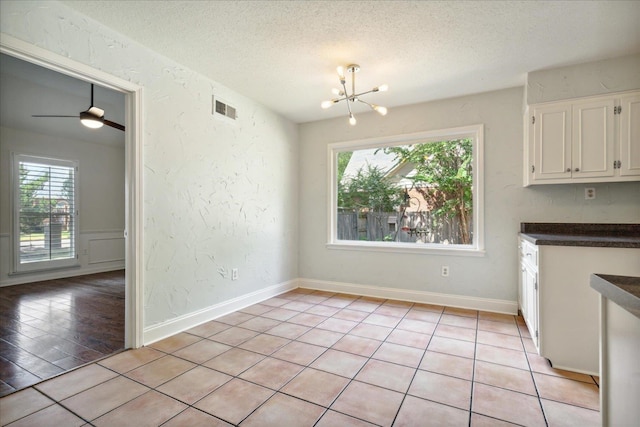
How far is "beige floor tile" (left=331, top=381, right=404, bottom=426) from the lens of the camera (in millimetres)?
1692

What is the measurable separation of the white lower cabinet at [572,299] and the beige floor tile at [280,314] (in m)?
2.21

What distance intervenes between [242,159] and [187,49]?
4.20 feet

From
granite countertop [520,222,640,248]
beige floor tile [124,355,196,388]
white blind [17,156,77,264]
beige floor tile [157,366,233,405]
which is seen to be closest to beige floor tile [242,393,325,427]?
beige floor tile [157,366,233,405]

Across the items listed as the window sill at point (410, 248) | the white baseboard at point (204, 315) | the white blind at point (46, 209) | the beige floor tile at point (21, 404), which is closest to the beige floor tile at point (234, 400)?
the beige floor tile at point (21, 404)

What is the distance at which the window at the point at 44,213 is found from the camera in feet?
16.5

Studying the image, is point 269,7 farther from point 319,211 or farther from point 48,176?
point 48,176

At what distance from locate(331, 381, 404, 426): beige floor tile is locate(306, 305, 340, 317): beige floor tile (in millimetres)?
1432

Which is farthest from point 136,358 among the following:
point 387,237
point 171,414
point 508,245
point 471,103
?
point 471,103

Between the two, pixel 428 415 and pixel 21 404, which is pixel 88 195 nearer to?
pixel 21 404

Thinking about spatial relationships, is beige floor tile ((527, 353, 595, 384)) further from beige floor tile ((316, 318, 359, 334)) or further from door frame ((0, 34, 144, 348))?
door frame ((0, 34, 144, 348))

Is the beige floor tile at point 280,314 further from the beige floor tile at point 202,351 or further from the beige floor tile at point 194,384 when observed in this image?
the beige floor tile at point 194,384

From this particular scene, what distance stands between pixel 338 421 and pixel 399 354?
0.94 m

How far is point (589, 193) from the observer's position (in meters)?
2.99

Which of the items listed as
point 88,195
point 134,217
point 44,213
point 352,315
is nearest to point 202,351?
point 134,217
